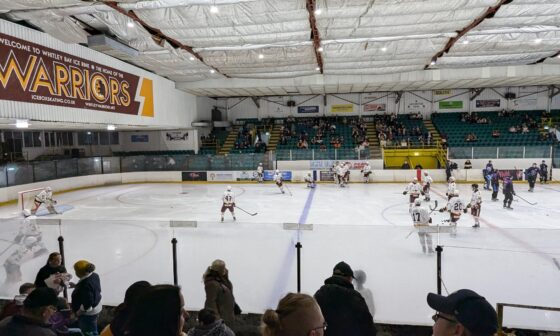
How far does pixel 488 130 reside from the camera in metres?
25.0

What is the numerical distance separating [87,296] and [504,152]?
22.2 metres

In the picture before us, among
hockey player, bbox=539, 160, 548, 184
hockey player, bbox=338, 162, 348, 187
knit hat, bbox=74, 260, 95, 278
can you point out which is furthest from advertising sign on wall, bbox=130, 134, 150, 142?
hockey player, bbox=539, 160, 548, 184

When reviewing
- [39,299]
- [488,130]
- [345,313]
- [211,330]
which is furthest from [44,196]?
[488,130]

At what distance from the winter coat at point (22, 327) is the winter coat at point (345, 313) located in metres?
1.70

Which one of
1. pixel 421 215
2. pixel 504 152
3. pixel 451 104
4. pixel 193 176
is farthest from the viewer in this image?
pixel 451 104

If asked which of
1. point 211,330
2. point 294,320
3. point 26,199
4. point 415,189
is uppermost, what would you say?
point 294,320

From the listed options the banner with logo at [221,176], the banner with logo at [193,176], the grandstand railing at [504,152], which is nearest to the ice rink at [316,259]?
the banner with logo at [221,176]

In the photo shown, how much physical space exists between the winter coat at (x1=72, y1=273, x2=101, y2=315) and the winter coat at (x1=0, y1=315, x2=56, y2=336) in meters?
1.35

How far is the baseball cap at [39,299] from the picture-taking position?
7.30ft

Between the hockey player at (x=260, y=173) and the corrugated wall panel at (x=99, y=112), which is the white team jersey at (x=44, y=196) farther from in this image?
the hockey player at (x=260, y=173)

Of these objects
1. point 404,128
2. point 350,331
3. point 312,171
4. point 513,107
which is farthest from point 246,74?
point 513,107

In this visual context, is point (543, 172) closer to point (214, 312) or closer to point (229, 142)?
point (229, 142)

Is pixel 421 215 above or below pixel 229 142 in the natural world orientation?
below

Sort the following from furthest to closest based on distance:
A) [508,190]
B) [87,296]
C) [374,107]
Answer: [374,107] → [508,190] → [87,296]
